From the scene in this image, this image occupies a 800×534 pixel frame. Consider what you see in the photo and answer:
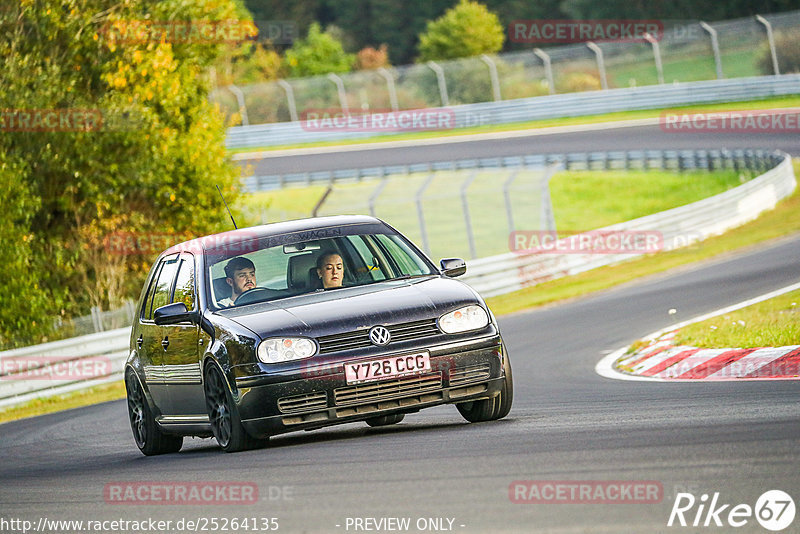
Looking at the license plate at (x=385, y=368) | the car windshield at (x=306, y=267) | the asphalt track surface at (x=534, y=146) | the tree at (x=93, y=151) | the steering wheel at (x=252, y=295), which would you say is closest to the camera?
the license plate at (x=385, y=368)

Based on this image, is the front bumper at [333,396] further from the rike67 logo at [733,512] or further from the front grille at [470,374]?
the rike67 logo at [733,512]

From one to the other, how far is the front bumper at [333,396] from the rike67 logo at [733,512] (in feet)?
9.89

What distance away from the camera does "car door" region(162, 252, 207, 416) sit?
29.0ft

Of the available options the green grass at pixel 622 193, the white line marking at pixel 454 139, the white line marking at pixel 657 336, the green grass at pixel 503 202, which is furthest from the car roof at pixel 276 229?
the white line marking at pixel 454 139

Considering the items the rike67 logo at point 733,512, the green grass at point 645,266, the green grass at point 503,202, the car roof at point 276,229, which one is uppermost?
the car roof at point 276,229

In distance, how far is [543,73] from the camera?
49.9 m

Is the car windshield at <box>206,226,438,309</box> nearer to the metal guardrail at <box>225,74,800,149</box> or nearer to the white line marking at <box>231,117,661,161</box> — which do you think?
the white line marking at <box>231,117,661,161</box>

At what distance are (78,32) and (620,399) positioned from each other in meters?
16.0

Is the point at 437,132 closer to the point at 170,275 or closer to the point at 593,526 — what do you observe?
the point at 170,275

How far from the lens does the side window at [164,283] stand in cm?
969

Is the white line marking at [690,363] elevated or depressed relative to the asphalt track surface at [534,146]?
elevated

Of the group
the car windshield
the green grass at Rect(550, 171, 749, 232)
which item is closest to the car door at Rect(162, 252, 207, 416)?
the car windshield

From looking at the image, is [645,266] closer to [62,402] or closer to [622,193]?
[62,402]

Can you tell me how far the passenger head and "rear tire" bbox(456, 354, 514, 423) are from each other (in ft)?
4.17
